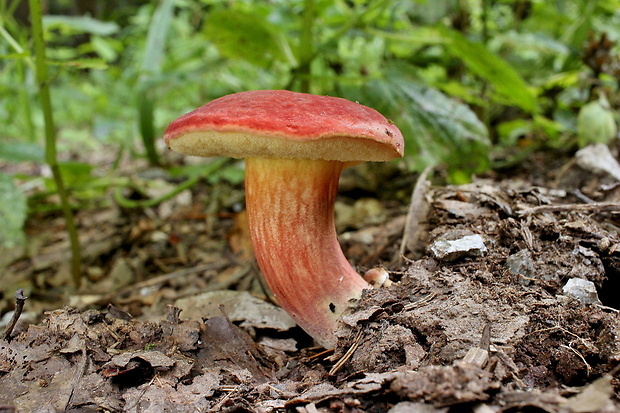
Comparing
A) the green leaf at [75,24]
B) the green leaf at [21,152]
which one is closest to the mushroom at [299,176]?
the green leaf at [21,152]

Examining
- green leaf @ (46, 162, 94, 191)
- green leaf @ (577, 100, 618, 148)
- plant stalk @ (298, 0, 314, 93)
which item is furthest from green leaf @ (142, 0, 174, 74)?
green leaf @ (577, 100, 618, 148)

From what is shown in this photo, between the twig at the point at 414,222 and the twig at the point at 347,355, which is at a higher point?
the twig at the point at 414,222

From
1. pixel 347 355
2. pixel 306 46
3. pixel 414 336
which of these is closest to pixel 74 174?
pixel 306 46

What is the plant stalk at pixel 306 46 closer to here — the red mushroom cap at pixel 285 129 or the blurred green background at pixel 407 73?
the blurred green background at pixel 407 73

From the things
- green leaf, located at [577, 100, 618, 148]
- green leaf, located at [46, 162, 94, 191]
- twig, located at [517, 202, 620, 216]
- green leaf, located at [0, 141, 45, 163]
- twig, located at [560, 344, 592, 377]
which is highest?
green leaf, located at [577, 100, 618, 148]

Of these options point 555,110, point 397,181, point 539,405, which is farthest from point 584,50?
point 539,405

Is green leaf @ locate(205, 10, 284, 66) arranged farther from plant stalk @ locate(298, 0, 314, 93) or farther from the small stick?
the small stick

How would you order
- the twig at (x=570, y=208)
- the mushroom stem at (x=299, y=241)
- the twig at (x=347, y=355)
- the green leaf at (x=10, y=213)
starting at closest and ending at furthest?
the twig at (x=347, y=355), the mushroom stem at (x=299, y=241), the twig at (x=570, y=208), the green leaf at (x=10, y=213)
